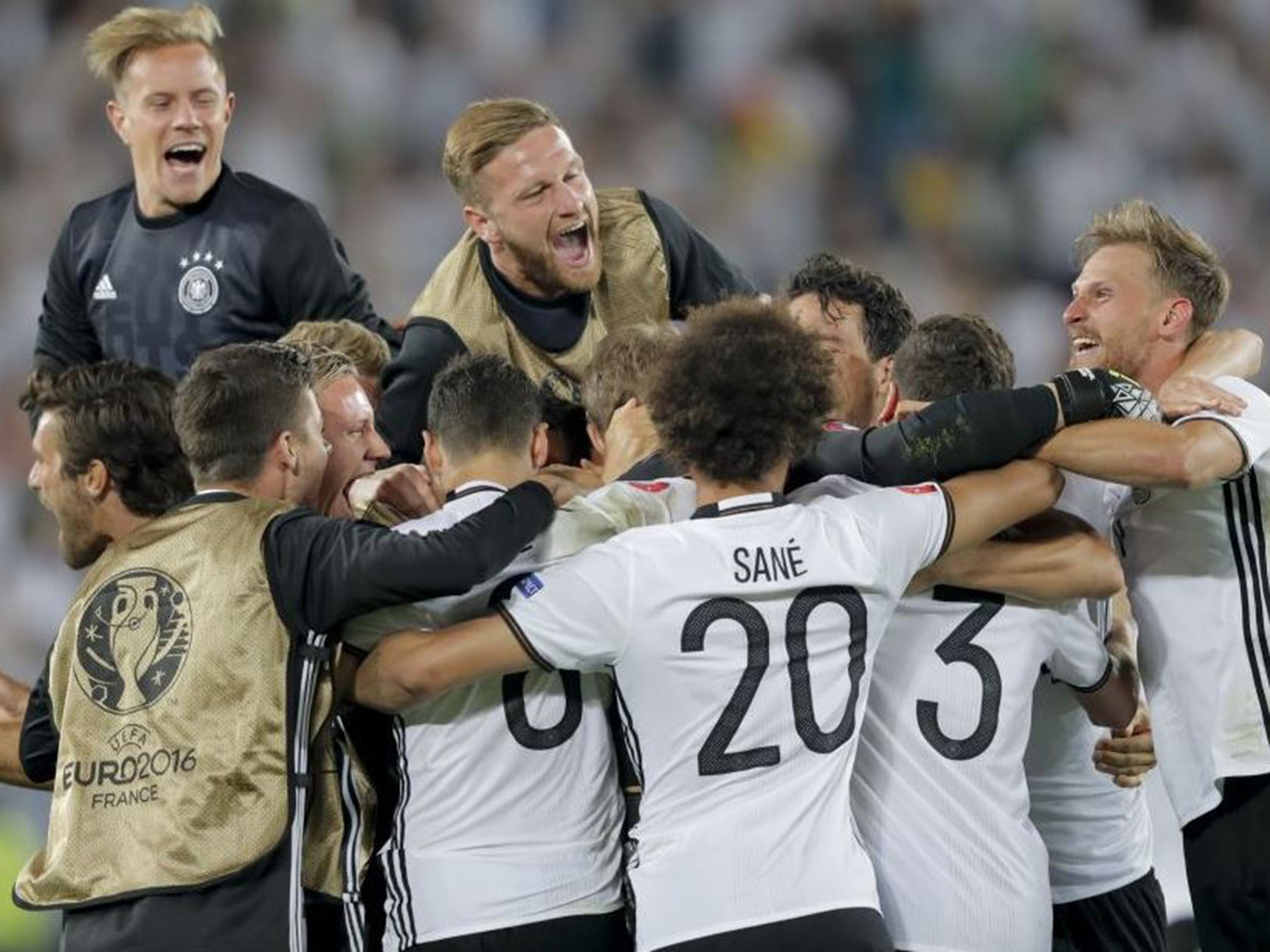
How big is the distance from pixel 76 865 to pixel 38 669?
12.9 ft

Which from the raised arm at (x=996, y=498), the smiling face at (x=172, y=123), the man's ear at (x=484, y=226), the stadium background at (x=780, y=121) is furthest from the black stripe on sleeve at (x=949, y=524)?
the stadium background at (x=780, y=121)

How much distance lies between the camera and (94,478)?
378cm

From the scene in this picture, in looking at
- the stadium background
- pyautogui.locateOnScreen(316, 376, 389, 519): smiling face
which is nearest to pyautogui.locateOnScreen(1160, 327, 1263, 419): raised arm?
pyautogui.locateOnScreen(316, 376, 389, 519): smiling face

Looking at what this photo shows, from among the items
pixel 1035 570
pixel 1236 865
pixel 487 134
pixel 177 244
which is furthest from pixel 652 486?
pixel 177 244

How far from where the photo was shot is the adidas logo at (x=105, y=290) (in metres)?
5.07

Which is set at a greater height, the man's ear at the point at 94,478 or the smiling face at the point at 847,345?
the smiling face at the point at 847,345

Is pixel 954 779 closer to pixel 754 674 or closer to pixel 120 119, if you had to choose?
pixel 754 674

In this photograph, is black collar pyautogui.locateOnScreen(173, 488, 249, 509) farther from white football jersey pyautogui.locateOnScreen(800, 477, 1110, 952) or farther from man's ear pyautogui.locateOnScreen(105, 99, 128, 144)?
man's ear pyautogui.locateOnScreen(105, 99, 128, 144)

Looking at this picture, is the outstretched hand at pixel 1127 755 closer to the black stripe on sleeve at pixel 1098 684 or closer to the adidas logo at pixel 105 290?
the black stripe on sleeve at pixel 1098 684

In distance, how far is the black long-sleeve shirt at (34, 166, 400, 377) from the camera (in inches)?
195

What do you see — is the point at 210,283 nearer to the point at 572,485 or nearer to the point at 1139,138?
the point at 572,485

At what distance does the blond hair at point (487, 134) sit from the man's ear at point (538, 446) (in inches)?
47.2

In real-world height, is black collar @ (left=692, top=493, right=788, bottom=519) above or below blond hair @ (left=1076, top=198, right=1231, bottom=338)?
below

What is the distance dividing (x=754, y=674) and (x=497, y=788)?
538 millimetres
